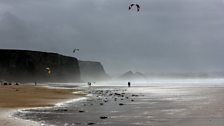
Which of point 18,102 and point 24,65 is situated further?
point 24,65

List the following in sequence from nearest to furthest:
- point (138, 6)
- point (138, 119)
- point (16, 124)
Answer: point (16, 124) → point (138, 119) → point (138, 6)

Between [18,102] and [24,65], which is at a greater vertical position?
[24,65]

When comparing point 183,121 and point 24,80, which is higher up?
point 24,80

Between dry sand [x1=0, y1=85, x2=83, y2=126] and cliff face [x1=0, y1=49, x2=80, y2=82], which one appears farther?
cliff face [x1=0, y1=49, x2=80, y2=82]

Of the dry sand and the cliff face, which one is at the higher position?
the cliff face

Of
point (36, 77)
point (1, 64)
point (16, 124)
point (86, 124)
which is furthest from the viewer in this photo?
point (36, 77)

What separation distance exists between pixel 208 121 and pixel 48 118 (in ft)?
31.6

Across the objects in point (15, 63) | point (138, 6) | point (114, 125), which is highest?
point (15, 63)

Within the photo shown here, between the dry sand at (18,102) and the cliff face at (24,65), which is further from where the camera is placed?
the cliff face at (24,65)

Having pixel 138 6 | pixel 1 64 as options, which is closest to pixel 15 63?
pixel 1 64

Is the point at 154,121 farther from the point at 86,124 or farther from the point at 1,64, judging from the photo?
the point at 1,64

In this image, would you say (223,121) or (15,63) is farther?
(15,63)

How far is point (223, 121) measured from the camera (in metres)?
23.2

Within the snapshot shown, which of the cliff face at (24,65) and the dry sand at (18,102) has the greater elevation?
the cliff face at (24,65)
